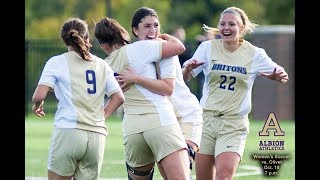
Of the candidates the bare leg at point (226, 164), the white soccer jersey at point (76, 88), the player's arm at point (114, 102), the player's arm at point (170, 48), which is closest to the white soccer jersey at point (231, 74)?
the bare leg at point (226, 164)

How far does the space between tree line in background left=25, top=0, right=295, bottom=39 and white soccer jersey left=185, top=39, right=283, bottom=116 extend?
1094 inches

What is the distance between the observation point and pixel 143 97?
907cm

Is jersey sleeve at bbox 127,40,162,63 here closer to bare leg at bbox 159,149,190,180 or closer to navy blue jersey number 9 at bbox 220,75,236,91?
bare leg at bbox 159,149,190,180

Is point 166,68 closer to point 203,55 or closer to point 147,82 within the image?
point 147,82

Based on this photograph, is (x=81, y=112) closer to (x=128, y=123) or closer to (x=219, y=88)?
(x=128, y=123)

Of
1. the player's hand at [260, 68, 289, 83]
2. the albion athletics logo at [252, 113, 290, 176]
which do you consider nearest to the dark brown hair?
the player's hand at [260, 68, 289, 83]

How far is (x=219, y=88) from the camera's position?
33.0 feet

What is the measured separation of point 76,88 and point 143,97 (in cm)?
72

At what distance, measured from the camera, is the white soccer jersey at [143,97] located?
898cm

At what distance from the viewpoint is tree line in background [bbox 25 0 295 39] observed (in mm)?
38438

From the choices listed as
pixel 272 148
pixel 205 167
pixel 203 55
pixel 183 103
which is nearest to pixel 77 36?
pixel 183 103

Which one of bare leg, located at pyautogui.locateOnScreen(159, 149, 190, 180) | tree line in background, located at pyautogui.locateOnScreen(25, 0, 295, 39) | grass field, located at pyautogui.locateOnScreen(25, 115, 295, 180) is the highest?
tree line in background, located at pyautogui.locateOnScreen(25, 0, 295, 39)
